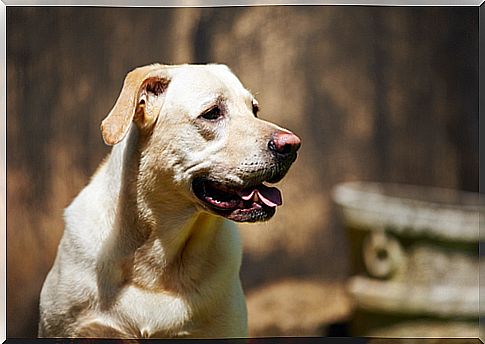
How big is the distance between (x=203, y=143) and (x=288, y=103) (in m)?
0.91

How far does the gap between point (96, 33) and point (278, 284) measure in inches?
53.4

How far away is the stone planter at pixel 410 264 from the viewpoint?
3.87m

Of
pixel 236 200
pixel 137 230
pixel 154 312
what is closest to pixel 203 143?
pixel 236 200

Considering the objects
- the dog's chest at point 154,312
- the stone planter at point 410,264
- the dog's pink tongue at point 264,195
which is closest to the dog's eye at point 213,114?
the dog's pink tongue at point 264,195

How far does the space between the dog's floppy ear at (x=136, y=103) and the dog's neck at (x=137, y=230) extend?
0.07 meters

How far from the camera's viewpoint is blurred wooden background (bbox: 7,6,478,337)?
3.89m

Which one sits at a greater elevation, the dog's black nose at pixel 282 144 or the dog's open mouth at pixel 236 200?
the dog's black nose at pixel 282 144

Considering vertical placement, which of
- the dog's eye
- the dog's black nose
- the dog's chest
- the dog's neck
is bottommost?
the dog's chest

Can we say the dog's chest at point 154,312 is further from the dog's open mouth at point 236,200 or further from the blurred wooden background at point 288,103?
the blurred wooden background at point 288,103

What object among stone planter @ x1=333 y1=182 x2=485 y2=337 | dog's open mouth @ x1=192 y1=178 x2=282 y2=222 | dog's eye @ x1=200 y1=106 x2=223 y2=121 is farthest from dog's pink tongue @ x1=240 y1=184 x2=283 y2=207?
stone planter @ x1=333 y1=182 x2=485 y2=337

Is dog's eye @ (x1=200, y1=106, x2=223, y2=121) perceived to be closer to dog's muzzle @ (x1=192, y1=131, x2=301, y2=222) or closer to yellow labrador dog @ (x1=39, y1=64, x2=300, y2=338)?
yellow labrador dog @ (x1=39, y1=64, x2=300, y2=338)

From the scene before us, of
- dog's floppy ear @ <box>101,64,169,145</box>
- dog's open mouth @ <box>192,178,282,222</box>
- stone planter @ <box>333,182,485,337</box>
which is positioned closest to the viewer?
dog's floppy ear @ <box>101,64,169,145</box>

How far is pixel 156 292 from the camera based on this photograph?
3240 mm

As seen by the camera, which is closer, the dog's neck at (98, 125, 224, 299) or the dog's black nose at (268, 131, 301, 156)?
the dog's black nose at (268, 131, 301, 156)
